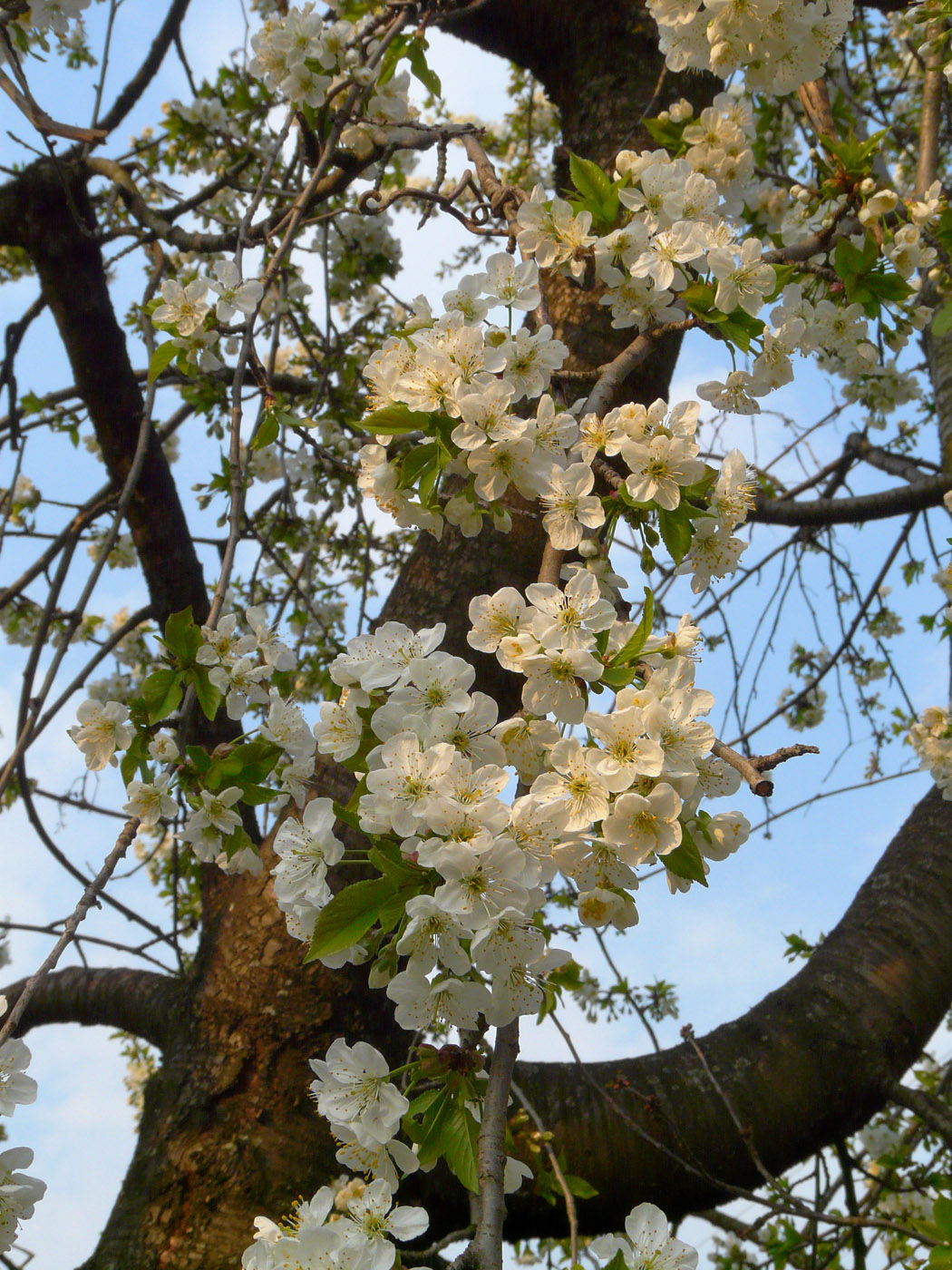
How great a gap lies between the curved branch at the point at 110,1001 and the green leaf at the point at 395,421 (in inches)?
57.9

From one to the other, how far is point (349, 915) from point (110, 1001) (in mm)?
1725

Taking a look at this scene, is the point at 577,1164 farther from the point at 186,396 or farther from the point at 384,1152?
the point at 186,396

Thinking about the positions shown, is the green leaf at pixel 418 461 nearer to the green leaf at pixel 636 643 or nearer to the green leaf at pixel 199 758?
the green leaf at pixel 636 643

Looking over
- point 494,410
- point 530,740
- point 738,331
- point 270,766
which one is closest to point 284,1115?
point 270,766

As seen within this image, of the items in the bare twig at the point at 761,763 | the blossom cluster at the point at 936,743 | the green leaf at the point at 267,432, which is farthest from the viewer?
the blossom cluster at the point at 936,743

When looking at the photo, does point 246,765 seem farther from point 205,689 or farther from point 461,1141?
point 461,1141

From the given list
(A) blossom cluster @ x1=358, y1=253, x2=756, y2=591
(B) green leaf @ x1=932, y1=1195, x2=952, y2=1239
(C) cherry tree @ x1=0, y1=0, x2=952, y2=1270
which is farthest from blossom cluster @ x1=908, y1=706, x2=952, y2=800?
(A) blossom cluster @ x1=358, y1=253, x2=756, y2=591

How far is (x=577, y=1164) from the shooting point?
1879 mm

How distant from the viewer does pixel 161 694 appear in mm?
1433

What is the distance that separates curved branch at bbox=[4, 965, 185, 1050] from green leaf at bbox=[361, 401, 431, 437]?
57.9 inches

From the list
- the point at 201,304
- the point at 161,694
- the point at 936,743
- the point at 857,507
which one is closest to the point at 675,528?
the point at 161,694

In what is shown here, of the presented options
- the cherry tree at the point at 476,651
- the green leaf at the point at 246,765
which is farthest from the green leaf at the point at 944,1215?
the green leaf at the point at 246,765

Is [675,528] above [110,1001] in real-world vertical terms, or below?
above

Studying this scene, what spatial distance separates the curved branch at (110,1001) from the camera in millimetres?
2100
